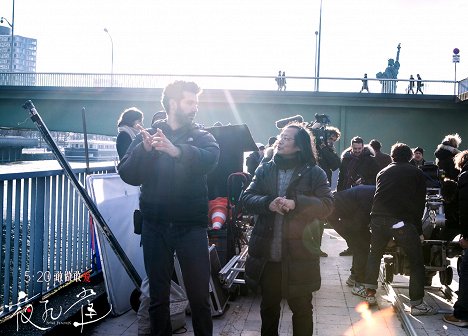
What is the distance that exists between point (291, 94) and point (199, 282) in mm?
19684

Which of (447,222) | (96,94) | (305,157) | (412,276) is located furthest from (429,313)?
(96,94)

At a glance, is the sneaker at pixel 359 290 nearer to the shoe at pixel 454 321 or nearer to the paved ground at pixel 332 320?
the paved ground at pixel 332 320

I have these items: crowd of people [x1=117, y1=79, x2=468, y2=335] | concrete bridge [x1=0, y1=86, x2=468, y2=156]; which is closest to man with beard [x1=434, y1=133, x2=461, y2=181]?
crowd of people [x1=117, y1=79, x2=468, y2=335]

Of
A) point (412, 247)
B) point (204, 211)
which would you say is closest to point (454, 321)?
point (412, 247)

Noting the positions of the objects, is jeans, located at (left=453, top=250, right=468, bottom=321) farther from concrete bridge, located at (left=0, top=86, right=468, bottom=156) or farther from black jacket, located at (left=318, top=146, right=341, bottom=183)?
concrete bridge, located at (left=0, top=86, right=468, bottom=156)

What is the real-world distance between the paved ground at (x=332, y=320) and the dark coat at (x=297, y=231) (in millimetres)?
1226

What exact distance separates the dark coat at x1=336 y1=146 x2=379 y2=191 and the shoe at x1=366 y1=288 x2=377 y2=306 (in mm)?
2120

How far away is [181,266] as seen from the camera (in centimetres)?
343

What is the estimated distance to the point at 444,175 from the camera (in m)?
6.61

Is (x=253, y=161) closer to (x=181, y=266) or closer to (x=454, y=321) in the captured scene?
(x=454, y=321)

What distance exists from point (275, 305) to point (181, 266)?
0.79 m

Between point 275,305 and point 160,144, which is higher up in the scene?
point 160,144

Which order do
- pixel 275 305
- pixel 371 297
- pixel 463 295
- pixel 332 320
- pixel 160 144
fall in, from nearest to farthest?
pixel 160 144 < pixel 275 305 < pixel 463 295 < pixel 332 320 < pixel 371 297

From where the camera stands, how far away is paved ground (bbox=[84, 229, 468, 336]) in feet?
15.0
